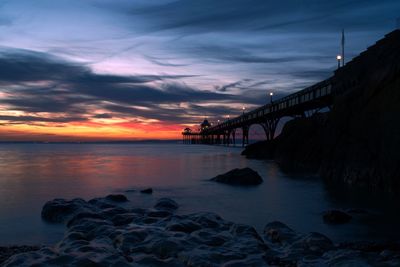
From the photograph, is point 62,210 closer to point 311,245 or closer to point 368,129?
point 311,245

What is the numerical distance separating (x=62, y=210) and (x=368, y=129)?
11.9m

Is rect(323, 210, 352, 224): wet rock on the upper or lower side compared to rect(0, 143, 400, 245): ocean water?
upper

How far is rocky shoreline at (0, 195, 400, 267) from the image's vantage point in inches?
232

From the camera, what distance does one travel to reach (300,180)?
1875 centimetres

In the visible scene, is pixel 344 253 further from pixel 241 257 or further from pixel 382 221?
pixel 382 221

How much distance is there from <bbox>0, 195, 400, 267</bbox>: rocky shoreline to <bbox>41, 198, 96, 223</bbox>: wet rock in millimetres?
604

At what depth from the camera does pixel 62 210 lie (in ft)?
32.5

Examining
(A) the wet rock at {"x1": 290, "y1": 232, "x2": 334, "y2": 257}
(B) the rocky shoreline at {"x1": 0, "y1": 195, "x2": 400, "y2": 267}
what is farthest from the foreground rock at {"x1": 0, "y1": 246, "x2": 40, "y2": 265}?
(A) the wet rock at {"x1": 290, "y1": 232, "x2": 334, "y2": 257}

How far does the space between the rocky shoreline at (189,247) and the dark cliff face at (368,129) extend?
6854 mm

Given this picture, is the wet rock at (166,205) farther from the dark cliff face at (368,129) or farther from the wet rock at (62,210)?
the dark cliff face at (368,129)

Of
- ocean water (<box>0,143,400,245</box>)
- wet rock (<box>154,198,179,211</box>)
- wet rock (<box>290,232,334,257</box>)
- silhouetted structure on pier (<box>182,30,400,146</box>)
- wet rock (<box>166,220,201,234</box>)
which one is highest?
silhouetted structure on pier (<box>182,30,400,146</box>)

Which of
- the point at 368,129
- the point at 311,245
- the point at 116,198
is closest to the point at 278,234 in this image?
the point at 311,245

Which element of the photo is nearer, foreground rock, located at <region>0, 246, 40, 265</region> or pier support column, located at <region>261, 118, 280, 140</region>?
foreground rock, located at <region>0, 246, 40, 265</region>

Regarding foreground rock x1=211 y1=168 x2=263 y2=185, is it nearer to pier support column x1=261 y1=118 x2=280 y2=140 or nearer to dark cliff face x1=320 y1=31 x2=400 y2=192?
dark cliff face x1=320 y1=31 x2=400 y2=192
